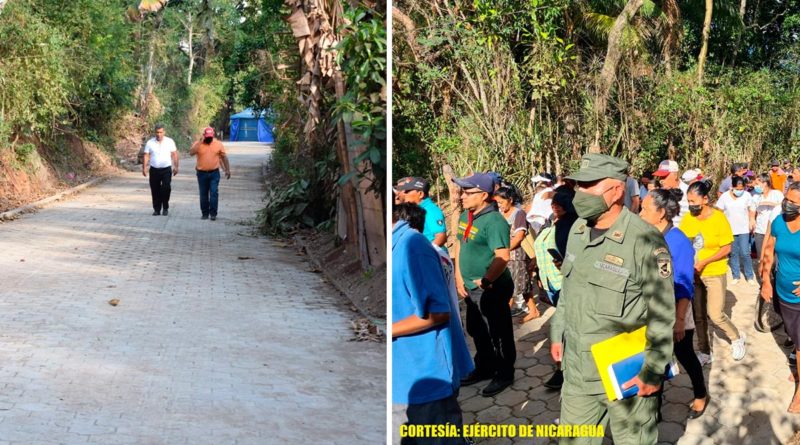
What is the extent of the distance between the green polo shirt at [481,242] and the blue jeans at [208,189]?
9.33 meters

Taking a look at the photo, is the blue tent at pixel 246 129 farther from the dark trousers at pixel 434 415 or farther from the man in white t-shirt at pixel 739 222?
the dark trousers at pixel 434 415

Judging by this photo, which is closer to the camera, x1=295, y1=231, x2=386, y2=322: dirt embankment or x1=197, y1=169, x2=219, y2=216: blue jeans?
x1=295, y1=231, x2=386, y2=322: dirt embankment

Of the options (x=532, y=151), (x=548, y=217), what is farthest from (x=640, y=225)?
(x=548, y=217)

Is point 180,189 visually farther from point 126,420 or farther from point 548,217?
point 126,420

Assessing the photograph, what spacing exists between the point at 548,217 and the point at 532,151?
1.47 meters

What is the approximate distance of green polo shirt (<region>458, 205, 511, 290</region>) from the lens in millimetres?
5914

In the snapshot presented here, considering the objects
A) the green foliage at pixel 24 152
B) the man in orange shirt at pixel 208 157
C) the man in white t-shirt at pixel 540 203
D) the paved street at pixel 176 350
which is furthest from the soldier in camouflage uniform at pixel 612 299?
the green foliage at pixel 24 152

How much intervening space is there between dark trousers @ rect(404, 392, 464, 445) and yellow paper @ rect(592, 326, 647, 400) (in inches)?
24.9

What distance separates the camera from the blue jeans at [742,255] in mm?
11078

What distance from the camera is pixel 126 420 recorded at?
17.0 feet

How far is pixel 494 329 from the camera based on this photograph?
20.7ft

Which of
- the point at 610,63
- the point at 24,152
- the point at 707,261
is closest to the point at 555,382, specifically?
the point at 707,261

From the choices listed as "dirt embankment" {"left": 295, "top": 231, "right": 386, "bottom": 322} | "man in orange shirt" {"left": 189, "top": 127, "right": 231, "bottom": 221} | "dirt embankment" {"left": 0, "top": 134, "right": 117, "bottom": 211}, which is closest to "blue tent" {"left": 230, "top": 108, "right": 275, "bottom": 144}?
"dirt embankment" {"left": 0, "top": 134, "right": 117, "bottom": 211}

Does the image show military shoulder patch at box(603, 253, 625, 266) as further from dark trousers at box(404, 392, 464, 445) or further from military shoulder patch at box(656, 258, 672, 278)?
dark trousers at box(404, 392, 464, 445)
